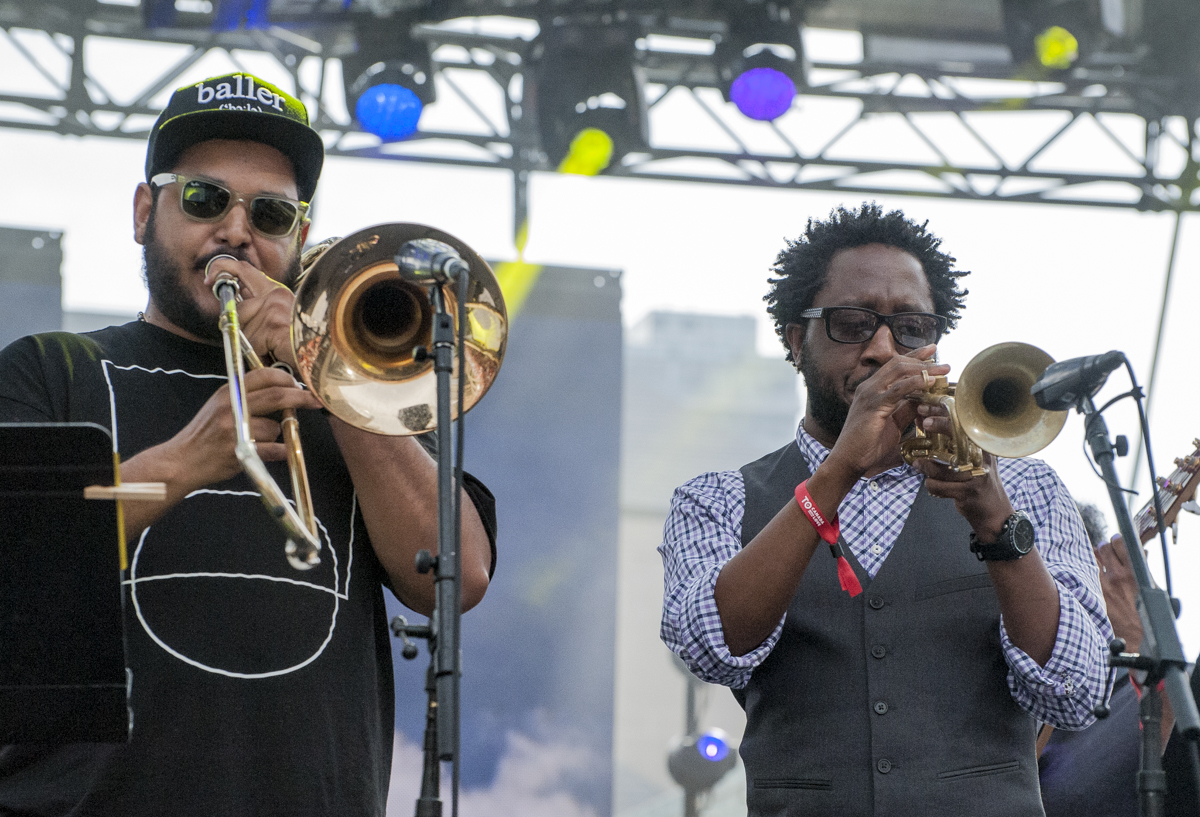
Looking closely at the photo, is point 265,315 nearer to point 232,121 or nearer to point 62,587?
point 232,121

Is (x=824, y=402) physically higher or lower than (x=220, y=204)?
lower

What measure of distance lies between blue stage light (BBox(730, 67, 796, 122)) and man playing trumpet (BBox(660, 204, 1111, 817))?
12.6 feet

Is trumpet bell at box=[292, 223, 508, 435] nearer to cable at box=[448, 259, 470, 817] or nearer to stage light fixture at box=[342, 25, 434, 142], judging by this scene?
cable at box=[448, 259, 470, 817]

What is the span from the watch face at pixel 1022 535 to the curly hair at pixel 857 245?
2.62 feet

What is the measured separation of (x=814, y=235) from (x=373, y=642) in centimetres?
177

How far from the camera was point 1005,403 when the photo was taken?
9.62 ft

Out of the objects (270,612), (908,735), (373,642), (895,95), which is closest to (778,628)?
(908,735)

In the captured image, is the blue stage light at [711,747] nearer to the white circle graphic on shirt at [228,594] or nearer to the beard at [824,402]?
the beard at [824,402]

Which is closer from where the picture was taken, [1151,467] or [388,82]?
[1151,467]

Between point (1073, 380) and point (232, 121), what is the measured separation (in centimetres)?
195

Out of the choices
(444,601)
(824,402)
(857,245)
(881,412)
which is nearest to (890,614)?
(881,412)

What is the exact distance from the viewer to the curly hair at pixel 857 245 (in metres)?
3.54

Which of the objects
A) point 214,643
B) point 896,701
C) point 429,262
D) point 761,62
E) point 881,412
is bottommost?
point 896,701

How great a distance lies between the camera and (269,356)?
109 inches
